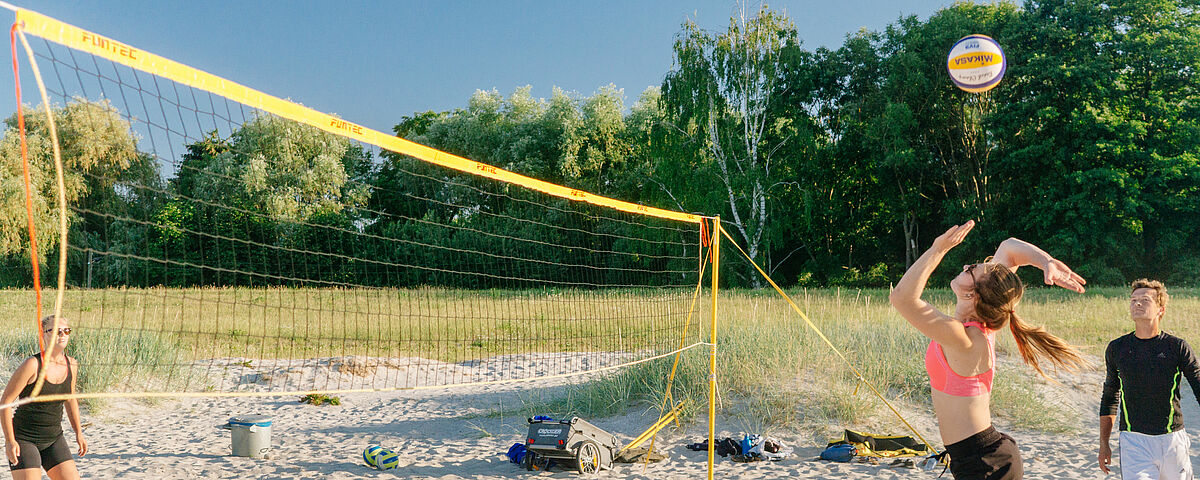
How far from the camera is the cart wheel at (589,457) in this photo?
207 inches

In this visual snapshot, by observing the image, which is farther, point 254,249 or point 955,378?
point 254,249

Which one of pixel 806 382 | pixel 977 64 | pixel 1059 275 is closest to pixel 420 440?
pixel 806 382

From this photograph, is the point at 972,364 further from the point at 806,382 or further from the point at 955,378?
the point at 806,382

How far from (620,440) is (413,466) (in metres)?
1.62

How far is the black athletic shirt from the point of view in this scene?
11.1 feet

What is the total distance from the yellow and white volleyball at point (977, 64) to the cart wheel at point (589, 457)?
6.52 m

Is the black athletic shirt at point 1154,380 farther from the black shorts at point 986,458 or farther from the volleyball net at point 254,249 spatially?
the volleyball net at point 254,249

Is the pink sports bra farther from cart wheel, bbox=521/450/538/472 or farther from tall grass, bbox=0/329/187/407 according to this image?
tall grass, bbox=0/329/187/407

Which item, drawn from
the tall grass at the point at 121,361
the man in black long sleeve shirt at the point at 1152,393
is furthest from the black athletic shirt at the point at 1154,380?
the tall grass at the point at 121,361

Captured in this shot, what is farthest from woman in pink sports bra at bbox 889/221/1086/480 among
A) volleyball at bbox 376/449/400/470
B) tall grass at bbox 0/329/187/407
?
tall grass at bbox 0/329/187/407

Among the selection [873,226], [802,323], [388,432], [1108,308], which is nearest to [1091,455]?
[802,323]

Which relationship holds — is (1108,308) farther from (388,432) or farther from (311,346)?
(311,346)

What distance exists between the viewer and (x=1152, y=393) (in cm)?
340

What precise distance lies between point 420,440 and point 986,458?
490 centimetres
